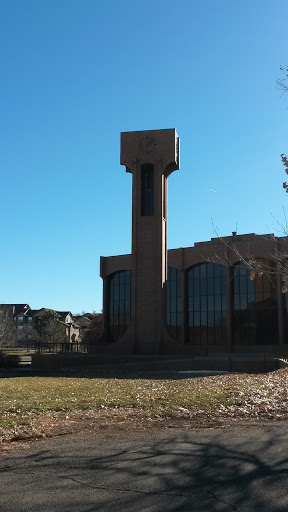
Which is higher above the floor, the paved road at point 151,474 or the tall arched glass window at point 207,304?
the tall arched glass window at point 207,304

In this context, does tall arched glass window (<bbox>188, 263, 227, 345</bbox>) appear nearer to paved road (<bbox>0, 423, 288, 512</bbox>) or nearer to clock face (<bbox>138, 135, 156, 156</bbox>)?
clock face (<bbox>138, 135, 156, 156</bbox>)

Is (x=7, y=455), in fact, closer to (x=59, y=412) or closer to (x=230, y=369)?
(x=59, y=412)

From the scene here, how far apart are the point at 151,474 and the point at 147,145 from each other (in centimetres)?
3794

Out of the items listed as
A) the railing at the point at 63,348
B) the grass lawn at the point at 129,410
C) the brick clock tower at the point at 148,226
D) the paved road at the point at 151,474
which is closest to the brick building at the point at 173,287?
the brick clock tower at the point at 148,226

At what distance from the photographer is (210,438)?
25.0 feet

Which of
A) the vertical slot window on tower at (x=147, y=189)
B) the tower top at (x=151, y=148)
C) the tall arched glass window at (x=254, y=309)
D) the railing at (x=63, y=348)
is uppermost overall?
the tower top at (x=151, y=148)

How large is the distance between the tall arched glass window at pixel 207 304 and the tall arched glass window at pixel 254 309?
1353 mm

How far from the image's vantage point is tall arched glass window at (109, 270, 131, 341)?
55062 mm

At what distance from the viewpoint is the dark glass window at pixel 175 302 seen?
5125cm

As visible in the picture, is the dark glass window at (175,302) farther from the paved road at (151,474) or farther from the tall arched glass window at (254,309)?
the paved road at (151,474)

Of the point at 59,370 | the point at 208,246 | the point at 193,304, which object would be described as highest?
the point at 208,246

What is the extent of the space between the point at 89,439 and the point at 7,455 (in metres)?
1.45

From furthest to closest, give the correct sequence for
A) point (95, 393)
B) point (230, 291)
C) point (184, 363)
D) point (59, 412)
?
point (230, 291) → point (184, 363) → point (95, 393) → point (59, 412)

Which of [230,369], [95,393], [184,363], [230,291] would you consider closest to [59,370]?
[184,363]
